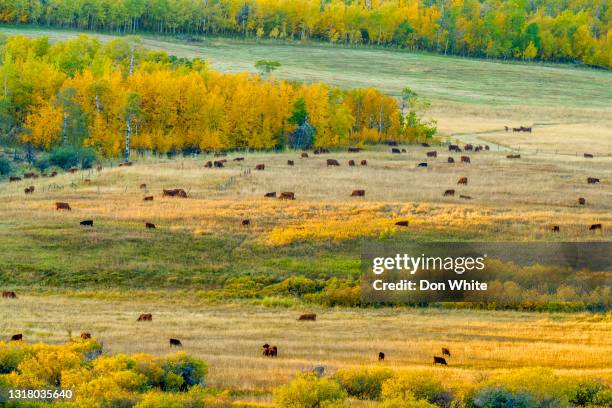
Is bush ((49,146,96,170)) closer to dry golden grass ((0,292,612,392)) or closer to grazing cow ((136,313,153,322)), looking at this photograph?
dry golden grass ((0,292,612,392))

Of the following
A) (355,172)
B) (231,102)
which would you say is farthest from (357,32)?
(355,172)

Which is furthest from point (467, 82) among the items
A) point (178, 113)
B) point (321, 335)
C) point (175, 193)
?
point (321, 335)

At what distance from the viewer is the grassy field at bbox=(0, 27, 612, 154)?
103812mm

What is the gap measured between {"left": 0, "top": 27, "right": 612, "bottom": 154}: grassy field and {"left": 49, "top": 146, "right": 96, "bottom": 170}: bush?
3814 cm

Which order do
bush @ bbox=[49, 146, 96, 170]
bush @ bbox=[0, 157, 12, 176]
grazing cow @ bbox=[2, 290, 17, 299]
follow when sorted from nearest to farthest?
grazing cow @ bbox=[2, 290, 17, 299]
bush @ bbox=[0, 157, 12, 176]
bush @ bbox=[49, 146, 96, 170]

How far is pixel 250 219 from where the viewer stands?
1838 inches

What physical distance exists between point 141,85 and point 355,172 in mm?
29292

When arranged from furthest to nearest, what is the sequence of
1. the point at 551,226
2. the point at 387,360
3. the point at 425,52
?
the point at 425,52, the point at 551,226, the point at 387,360

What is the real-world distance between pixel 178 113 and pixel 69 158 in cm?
1649

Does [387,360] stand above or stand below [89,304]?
above

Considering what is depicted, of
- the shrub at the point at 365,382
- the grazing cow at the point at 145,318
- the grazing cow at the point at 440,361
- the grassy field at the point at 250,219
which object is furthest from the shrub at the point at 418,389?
the grassy field at the point at 250,219

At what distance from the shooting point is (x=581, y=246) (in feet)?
135

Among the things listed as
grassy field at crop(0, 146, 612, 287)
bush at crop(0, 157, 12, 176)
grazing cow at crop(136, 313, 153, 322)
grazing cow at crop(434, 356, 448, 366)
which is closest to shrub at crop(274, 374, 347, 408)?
grazing cow at crop(434, 356, 448, 366)

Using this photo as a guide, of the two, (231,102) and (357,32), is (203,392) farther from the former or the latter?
(357,32)
